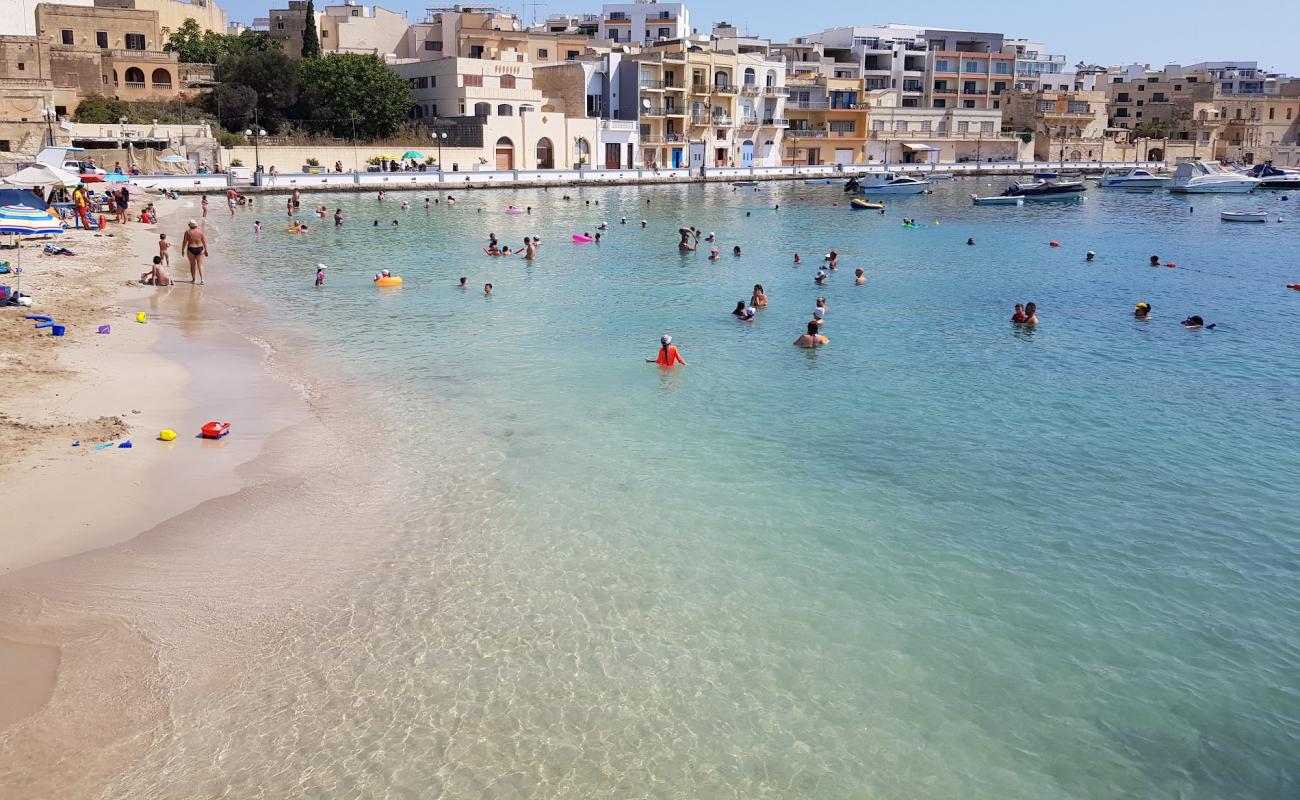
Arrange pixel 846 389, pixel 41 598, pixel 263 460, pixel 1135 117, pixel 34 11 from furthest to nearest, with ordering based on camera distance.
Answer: pixel 1135 117, pixel 34 11, pixel 846 389, pixel 263 460, pixel 41 598

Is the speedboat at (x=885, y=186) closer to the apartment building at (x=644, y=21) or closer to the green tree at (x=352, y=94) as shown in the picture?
the green tree at (x=352, y=94)

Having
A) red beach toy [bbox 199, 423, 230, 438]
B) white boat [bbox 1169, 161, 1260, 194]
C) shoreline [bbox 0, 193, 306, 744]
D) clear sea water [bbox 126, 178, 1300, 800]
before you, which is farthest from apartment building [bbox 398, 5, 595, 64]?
red beach toy [bbox 199, 423, 230, 438]

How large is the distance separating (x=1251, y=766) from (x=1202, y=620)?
6.76ft

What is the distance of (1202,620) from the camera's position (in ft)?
27.7

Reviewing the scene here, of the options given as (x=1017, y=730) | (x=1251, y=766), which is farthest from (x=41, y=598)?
(x=1251, y=766)

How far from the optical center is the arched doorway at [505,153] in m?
66.3

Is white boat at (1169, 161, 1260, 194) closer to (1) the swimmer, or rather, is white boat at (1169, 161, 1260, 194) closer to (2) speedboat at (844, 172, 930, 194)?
(2) speedboat at (844, 172, 930, 194)

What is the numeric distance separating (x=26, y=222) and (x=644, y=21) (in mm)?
78655

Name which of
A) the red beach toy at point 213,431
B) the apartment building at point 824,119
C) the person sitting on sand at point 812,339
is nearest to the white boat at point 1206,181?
the apartment building at point 824,119

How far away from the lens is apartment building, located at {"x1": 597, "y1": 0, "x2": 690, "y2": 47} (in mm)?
94625

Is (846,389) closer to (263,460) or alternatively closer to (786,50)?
(263,460)

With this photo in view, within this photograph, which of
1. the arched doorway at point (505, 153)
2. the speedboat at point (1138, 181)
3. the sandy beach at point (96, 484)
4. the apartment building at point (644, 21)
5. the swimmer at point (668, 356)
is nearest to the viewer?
the sandy beach at point (96, 484)

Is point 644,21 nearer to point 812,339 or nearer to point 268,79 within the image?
point 268,79

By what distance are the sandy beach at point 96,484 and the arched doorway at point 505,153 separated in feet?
156
